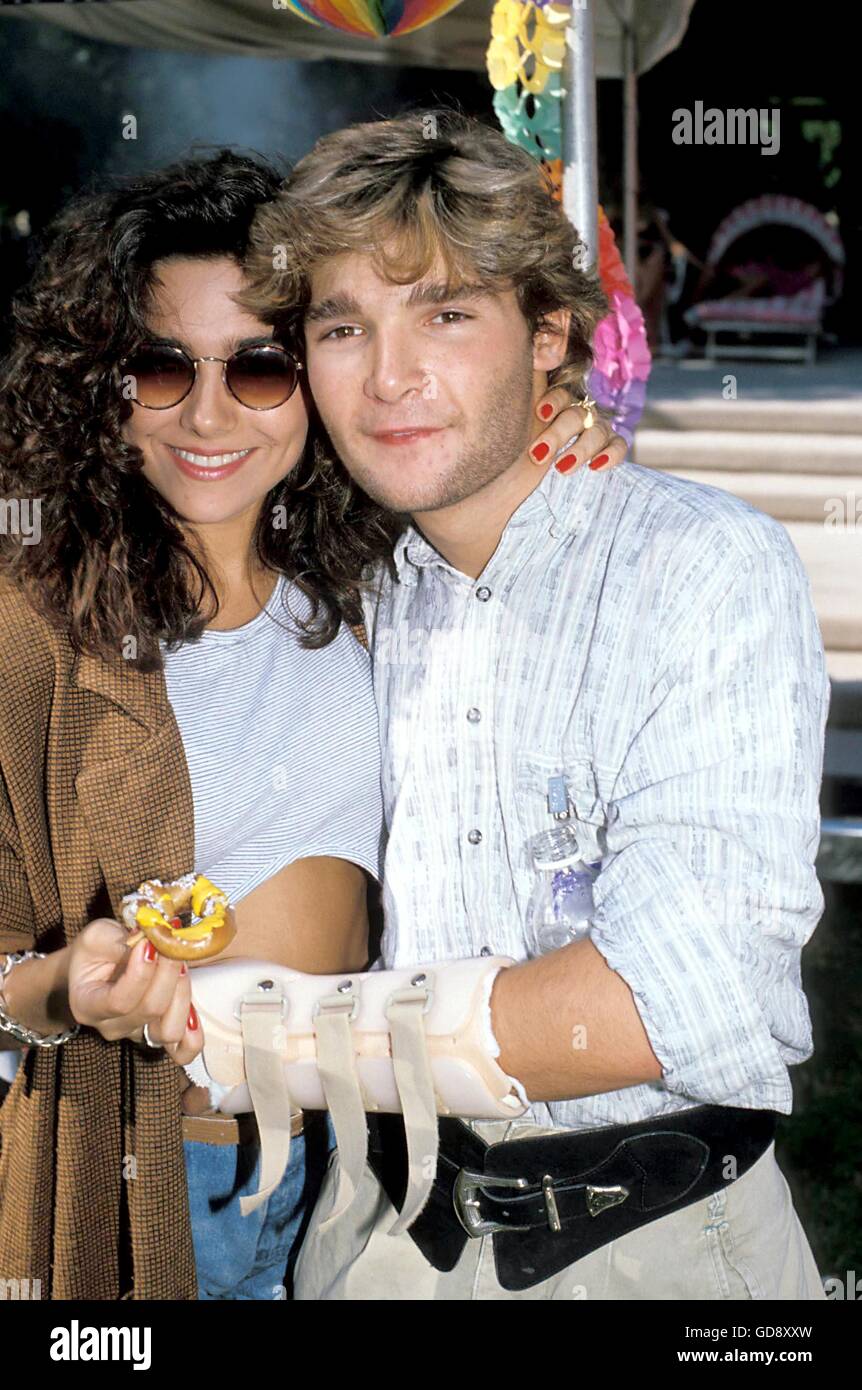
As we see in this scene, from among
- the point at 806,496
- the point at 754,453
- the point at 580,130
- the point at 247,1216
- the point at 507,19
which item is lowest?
the point at 247,1216

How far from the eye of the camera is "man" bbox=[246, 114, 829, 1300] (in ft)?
5.57

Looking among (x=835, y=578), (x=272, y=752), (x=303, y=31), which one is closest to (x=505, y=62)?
(x=272, y=752)

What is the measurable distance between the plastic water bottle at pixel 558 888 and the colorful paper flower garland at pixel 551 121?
1.49m

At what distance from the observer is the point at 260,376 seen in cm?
227

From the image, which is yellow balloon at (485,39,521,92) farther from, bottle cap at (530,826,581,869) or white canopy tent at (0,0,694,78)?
bottle cap at (530,826,581,869)

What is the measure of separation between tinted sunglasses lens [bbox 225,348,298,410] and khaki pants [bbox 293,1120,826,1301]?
120 centimetres

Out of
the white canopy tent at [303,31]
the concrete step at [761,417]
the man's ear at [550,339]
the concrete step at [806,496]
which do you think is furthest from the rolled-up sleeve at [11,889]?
the concrete step at [761,417]

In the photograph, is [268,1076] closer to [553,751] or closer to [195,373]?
[553,751]

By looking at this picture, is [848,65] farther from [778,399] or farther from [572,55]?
[572,55]

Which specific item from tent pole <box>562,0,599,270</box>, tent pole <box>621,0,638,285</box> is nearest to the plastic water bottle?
tent pole <box>562,0,599,270</box>

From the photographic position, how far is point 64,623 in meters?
2.16

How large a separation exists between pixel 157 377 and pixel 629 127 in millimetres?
4172

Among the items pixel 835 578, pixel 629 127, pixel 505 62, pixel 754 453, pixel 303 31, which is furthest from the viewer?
pixel 754 453

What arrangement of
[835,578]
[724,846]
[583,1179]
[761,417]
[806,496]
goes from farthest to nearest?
[761,417] < [806,496] < [835,578] < [583,1179] < [724,846]
